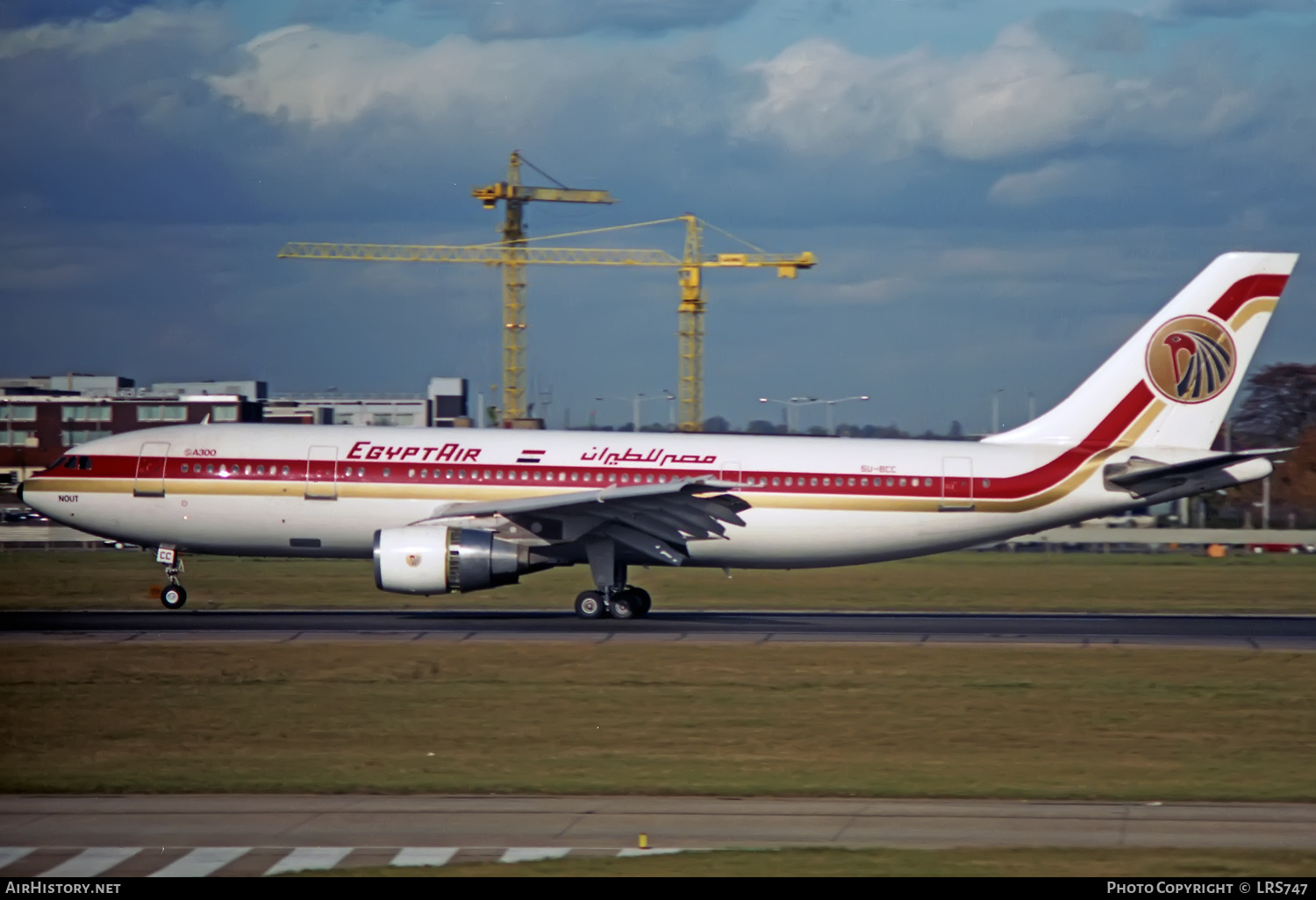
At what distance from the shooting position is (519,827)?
42.9ft

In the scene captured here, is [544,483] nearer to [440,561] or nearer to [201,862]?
[440,561]

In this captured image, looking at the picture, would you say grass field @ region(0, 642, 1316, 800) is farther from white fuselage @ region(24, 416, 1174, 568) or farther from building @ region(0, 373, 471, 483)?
building @ region(0, 373, 471, 483)

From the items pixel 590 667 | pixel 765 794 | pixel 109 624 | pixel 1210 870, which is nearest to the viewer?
pixel 1210 870

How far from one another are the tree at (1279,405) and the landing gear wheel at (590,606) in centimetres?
9961

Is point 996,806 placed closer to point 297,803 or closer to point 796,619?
point 297,803

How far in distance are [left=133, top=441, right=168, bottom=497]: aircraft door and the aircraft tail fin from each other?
18613 mm

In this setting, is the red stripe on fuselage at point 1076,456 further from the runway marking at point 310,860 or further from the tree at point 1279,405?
the tree at point 1279,405

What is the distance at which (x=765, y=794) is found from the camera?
14875 millimetres

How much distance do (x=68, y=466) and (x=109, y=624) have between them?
5514 millimetres

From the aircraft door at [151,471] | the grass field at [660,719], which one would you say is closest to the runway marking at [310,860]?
the grass field at [660,719]

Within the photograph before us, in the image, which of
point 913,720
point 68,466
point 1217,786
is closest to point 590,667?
point 913,720

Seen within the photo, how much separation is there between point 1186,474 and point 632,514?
12.1 meters

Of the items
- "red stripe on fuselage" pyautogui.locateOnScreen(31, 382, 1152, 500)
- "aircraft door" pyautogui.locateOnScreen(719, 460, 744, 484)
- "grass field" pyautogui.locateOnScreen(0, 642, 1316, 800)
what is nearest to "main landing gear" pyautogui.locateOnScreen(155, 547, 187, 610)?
"red stripe on fuselage" pyautogui.locateOnScreen(31, 382, 1152, 500)

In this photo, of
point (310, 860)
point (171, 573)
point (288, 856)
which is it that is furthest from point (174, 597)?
point (310, 860)
